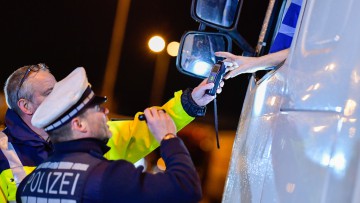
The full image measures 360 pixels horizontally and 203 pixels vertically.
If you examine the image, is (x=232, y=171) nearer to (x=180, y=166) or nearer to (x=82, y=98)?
(x=180, y=166)

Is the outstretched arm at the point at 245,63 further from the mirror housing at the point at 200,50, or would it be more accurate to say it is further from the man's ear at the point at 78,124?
the man's ear at the point at 78,124

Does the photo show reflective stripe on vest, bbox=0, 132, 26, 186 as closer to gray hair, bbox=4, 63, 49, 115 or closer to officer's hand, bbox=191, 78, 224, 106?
gray hair, bbox=4, 63, 49, 115

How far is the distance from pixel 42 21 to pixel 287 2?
1640 cm

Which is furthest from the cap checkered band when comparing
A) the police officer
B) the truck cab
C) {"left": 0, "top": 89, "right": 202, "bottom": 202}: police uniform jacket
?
the truck cab

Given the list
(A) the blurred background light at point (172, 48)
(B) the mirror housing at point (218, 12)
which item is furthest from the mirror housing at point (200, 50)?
(A) the blurred background light at point (172, 48)

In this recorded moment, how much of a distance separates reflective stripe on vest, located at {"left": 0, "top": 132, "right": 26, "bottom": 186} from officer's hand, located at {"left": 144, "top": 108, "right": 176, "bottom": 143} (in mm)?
948

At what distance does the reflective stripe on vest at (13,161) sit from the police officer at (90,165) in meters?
0.53

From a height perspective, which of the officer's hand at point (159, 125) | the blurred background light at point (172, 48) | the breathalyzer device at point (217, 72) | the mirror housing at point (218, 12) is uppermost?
the mirror housing at point (218, 12)

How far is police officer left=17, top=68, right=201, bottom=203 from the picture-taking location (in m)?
1.51

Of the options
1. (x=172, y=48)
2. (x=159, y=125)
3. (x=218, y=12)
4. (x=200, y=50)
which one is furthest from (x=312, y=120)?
(x=172, y=48)

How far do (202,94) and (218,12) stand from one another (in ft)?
1.42

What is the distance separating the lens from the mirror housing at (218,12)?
7.09ft

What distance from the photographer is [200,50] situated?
2.44 metres

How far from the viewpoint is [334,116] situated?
1195 millimetres
